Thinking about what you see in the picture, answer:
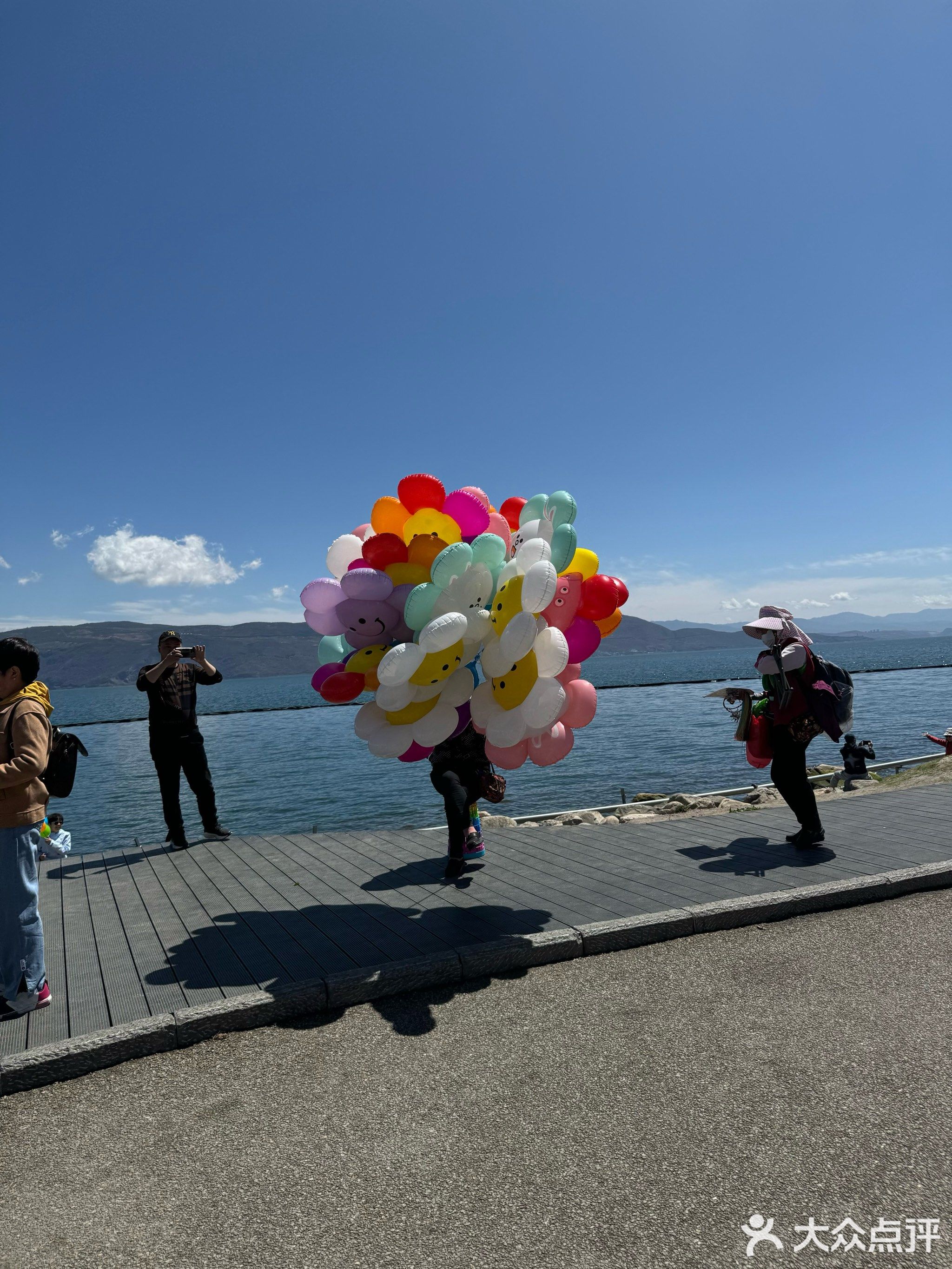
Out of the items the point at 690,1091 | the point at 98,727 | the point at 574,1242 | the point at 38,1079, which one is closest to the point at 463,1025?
the point at 690,1091

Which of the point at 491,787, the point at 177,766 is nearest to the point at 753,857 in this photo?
the point at 491,787

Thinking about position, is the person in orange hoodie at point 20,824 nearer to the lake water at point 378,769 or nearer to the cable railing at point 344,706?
the lake water at point 378,769

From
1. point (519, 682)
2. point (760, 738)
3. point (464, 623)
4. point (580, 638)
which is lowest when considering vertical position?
point (760, 738)

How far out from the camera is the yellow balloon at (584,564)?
6141mm

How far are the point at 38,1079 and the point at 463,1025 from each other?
212 centimetres

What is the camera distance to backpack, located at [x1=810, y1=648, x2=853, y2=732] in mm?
7207

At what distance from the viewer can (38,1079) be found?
387 cm

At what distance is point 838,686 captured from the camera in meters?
7.33

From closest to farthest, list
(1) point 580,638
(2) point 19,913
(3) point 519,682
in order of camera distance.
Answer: (2) point 19,913 < (3) point 519,682 < (1) point 580,638

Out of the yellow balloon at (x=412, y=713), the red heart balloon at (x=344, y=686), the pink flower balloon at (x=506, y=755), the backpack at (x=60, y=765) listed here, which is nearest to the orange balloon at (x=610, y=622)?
the pink flower balloon at (x=506, y=755)

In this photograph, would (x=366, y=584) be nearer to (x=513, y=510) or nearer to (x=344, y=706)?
(x=513, y=510)

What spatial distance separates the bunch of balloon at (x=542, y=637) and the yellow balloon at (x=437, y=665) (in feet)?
0.68

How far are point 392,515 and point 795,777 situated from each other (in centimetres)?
459

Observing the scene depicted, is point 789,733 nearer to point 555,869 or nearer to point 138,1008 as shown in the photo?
point 555,869
